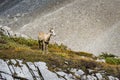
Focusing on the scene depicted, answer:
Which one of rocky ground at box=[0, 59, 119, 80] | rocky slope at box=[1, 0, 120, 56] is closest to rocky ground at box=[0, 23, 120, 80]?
rocky ground at box=[0, 59, 119, 80]

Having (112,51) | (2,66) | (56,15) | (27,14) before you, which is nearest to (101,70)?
(2,66)

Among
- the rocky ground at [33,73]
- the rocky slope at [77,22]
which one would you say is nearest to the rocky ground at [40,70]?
the rocky ground at [33,73]

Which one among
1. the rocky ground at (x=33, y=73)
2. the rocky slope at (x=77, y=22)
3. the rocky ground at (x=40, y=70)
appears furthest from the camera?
the rocky slope at (x=77, y=22)

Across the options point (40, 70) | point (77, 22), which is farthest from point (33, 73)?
point (77, 22)

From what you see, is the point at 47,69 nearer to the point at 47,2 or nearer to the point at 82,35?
the point at 82,35

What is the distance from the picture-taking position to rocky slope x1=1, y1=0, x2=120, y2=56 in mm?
59103

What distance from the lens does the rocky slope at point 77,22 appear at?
5910 cm

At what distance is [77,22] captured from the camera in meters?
65.4

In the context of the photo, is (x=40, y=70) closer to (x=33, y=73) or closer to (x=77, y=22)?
(x=33, y=73)

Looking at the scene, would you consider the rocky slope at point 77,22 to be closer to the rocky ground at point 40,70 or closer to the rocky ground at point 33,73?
the rocky ground at point 40,70

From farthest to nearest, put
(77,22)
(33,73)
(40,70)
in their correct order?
(77,22) → (40,70) → (33,73)

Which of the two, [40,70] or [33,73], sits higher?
[40,70]

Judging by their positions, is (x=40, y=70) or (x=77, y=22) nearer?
(x=40, y=70)

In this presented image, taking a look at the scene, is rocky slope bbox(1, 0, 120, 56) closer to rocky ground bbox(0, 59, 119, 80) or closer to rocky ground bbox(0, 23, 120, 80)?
rocky ground bbox(0, 23, 120, 80)
